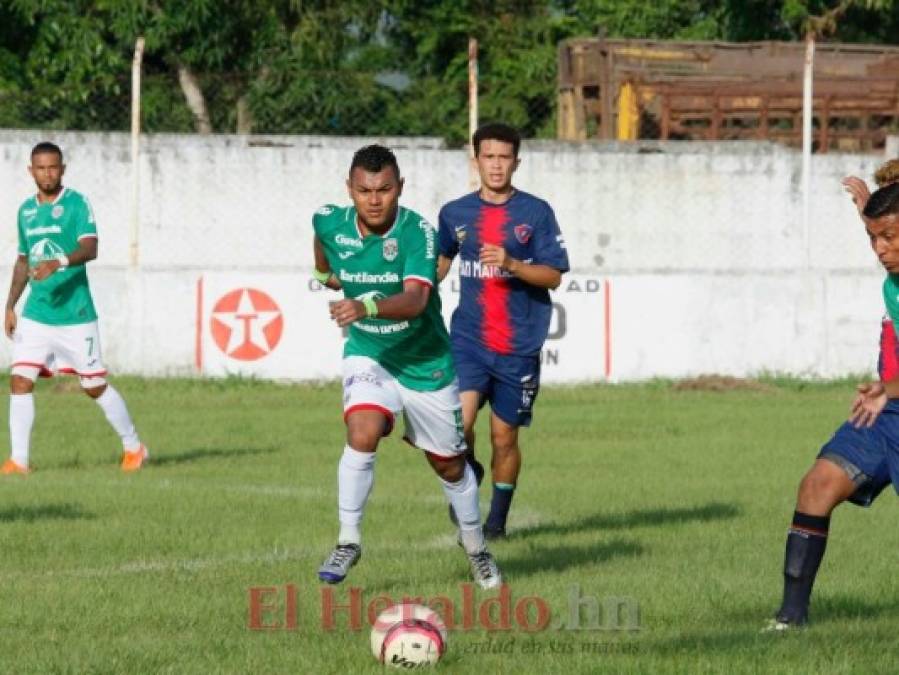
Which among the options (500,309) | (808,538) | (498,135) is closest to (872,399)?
(808,538)

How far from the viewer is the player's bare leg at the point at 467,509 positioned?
895 centimetres

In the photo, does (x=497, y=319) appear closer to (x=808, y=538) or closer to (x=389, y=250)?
(x=389, y=250)

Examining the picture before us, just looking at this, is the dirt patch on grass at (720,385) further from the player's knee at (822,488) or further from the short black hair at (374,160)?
the player's knee at (822,488)

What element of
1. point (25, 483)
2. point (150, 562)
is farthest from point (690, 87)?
point (150, 562)

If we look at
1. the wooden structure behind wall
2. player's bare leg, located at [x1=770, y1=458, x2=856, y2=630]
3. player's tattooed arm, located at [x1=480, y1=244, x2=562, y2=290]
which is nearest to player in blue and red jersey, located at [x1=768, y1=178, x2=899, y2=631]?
player's bare leg, located at [x1=770, y1=458, x2=856, y2=630]

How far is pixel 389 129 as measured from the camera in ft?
95.3

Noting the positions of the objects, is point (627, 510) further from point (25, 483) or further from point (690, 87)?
point (690, 87)

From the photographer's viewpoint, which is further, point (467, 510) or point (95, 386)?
point (95, 386)

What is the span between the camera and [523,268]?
10.3 meters

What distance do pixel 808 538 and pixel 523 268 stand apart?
2.87 metres

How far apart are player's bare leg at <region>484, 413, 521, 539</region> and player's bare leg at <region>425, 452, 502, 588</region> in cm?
170

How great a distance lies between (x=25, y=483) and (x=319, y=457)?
2.70m

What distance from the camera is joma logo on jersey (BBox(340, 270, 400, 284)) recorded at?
880cm

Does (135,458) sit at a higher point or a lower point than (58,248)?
lower
